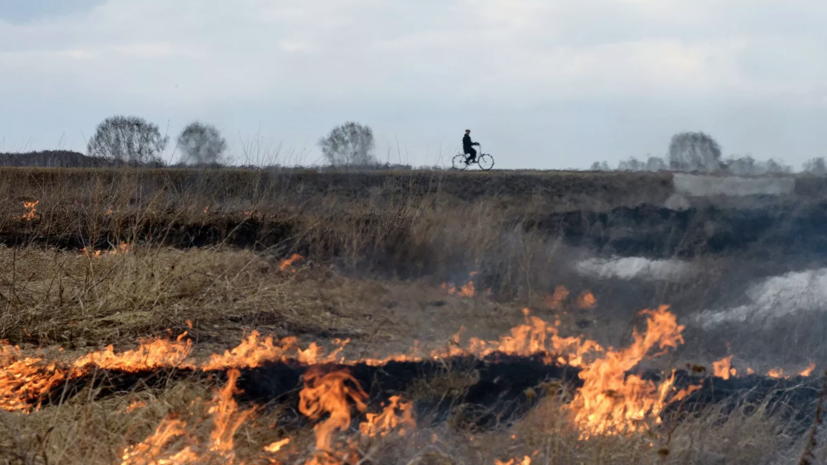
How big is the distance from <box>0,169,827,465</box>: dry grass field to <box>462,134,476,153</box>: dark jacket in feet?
8.63

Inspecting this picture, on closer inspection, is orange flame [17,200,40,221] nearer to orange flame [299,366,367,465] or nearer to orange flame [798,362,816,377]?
orange flame [299,366,367,465]

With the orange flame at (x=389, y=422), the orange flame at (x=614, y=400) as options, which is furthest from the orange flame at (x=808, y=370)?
the orange flame at (x=389, y=422)

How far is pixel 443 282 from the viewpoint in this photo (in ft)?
32.5

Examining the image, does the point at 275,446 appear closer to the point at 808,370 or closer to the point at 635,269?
the point at 808,370

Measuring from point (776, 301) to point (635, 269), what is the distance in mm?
2228

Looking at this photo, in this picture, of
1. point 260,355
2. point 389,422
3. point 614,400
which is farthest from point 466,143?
point 389,422

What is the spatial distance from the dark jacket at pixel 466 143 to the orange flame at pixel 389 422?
1404 cm

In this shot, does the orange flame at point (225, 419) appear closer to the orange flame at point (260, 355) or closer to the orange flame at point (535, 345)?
the orange flame at point (260, 355)

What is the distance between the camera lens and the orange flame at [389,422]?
3.74m

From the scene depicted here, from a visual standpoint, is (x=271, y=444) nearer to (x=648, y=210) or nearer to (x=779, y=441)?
(x=779, y=441)

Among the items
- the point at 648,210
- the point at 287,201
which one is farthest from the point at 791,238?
the point at 287,201

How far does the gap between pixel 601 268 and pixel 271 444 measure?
7.64m

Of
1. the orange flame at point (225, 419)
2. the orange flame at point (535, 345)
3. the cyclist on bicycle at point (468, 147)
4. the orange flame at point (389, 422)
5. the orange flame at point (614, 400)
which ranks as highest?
the cyclist on bicycle at point (468, 147)

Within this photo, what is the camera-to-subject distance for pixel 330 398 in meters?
4.31
